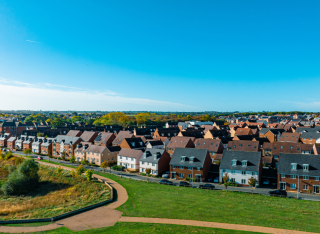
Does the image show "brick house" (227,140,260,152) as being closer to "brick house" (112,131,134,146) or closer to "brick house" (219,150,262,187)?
"brick house" (219,150,262,187)

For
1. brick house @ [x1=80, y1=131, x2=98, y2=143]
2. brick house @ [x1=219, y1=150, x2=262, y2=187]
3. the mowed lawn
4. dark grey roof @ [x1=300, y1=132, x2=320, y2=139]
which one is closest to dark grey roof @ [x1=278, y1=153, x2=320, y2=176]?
brick house @ [x1=219, y1=150, x2=262, y2=187]

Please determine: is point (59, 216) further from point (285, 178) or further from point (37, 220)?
point (285, 178)

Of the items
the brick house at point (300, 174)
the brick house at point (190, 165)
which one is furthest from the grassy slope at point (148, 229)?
the brick house at point (190, 165)

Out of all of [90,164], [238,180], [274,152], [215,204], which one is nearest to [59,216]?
[215,204]

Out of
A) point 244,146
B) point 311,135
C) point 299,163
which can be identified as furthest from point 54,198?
point 311,135

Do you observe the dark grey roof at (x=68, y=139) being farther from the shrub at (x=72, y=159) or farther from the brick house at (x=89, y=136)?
the shrub at (x=72, y=159)

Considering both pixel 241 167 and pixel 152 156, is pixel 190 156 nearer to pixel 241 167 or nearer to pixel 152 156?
pixel 152 156
